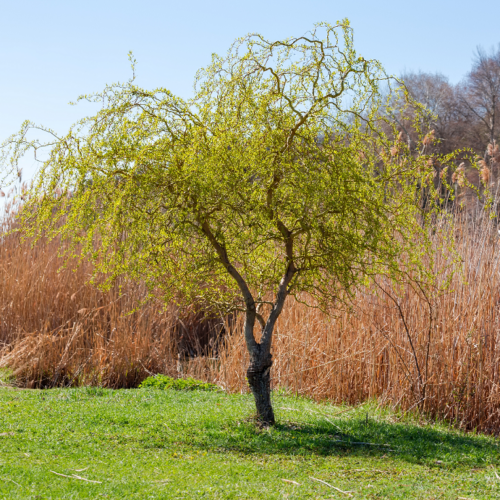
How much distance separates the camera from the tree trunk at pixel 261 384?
13.0 feet

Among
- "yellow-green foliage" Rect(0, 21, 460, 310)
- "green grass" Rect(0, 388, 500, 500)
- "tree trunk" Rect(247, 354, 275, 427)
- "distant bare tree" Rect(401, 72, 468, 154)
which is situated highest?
"distant bare tree" Rect(401, 72, 468, 154)

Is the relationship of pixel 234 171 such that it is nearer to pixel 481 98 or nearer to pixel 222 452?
pixel 222 452

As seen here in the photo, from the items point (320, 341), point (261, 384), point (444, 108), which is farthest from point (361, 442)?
point (444, 108)

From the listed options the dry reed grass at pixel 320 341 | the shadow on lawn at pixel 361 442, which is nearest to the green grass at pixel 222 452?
the shadow on lawn at pixel 361 442

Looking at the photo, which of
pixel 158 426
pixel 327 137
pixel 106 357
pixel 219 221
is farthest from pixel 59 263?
pixel 327 137

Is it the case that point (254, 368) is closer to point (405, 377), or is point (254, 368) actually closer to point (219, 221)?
point (219, 221)

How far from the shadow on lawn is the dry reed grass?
1.89 ft

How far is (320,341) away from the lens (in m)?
5.57

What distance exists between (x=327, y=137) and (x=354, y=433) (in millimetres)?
2073

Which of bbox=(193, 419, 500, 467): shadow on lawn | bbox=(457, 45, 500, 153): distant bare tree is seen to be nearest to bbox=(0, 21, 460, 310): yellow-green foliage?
bbox=(193, 419, 500, 467): shadow on lawn

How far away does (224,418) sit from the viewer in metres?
4.24

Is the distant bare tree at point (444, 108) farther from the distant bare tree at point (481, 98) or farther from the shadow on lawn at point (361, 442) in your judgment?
the shadow on lawn at point (361, 442)

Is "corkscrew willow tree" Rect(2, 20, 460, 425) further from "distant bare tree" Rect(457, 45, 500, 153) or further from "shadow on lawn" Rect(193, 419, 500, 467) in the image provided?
A: "distant bare tree" Rect(457, 45, 500, 153)

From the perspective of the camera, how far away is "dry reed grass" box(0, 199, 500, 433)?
475 cm
